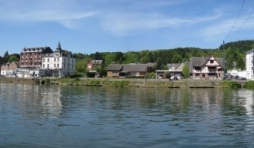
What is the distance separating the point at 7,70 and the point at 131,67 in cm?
7007

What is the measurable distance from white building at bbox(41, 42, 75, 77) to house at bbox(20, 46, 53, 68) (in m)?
5.09

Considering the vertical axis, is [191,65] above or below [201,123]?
above

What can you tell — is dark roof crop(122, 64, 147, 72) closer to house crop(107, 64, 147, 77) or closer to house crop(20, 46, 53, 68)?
house crop(107, 64, 147, 77)

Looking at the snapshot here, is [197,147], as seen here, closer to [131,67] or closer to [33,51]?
[131,67]

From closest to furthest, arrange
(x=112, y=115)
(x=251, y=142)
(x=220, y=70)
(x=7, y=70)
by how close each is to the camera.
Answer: (x=251, y=142), (x=112, y=115), (x=220, y=70), (x=7, y=70)

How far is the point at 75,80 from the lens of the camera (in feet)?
284

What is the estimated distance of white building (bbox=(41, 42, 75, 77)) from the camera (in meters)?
129

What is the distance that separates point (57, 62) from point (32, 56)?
19.8 m

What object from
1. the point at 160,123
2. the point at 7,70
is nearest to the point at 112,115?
the point at 160,123

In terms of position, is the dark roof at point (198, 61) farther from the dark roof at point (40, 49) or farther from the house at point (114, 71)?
the dark roof at point (40, 49)

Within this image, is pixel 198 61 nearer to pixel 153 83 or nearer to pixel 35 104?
pixel 153 83

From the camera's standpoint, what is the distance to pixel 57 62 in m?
130

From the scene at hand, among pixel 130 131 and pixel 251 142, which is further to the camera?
pixel 130 131

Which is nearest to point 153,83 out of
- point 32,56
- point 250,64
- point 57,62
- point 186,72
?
point 186,72
